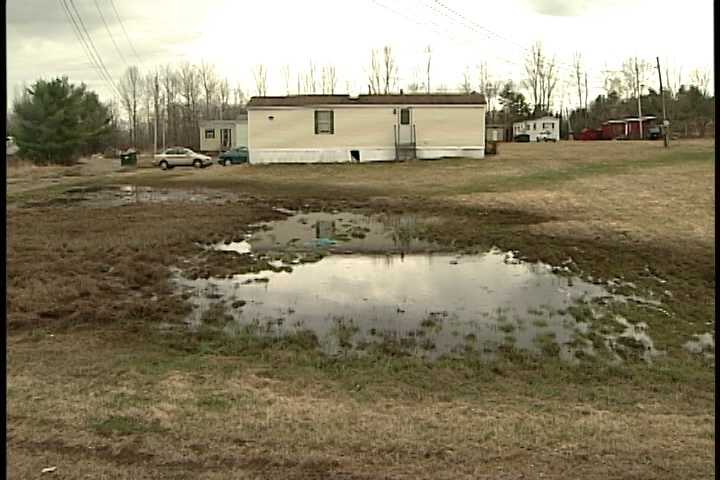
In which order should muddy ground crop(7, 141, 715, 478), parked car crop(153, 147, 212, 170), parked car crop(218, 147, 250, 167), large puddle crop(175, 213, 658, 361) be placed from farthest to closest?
1. parked car crop(153, 147, 212, 170)
2. parked car crop(218, 147, 250, 167)
3. large puddle crop(175, 213, 658, 361)
4. muddy ground crop(7, 141, 715, 478)

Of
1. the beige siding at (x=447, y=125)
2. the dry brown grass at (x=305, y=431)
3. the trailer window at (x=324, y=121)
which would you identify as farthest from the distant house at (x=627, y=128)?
the dry brown grass at (x=305, y=431)

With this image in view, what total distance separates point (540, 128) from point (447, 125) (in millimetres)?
37938

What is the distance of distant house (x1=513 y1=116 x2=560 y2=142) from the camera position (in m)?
72.3

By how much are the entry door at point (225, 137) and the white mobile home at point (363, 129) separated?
25.0 meters

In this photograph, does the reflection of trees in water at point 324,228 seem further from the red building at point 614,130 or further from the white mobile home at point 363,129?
the red building at point 614,130

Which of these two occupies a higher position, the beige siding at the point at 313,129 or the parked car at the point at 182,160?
the beige siding at the point at 313,129

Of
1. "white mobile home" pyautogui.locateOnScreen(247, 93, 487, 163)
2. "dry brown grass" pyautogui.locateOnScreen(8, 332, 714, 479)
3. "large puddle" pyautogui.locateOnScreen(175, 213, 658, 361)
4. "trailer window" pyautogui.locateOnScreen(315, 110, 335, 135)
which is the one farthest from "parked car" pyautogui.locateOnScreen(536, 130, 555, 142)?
"dry brown grass" pyautogui.locateOnScreen(8, 332, 714, 479)

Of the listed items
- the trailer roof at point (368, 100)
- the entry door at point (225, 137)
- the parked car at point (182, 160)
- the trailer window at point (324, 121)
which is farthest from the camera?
the entry door at point (225, 137)

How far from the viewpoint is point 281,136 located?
37625 millimetres

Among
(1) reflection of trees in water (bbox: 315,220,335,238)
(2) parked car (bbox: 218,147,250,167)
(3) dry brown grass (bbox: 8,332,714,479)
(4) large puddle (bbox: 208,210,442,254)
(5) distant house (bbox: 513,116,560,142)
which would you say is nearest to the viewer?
(3) dry brown grass (bbox: 8,332,714,479)

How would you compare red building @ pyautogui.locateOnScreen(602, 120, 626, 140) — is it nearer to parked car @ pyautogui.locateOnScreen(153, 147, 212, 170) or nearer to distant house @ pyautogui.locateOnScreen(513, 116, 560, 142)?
distant house @ pyautogui.locateOnScreen(513, 116, 560, 142)

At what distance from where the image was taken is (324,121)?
3753 cm

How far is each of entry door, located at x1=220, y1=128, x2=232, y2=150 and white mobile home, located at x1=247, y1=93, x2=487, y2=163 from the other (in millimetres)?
24987

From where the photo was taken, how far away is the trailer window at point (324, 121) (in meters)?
37.4
